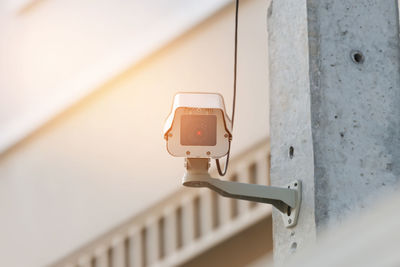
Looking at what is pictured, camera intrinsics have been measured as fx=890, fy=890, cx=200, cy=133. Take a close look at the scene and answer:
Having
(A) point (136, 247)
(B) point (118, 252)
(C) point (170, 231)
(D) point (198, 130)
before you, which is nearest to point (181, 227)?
(C) point (170, 231)

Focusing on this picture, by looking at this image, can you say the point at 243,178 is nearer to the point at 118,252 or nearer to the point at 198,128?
the point at 118,252

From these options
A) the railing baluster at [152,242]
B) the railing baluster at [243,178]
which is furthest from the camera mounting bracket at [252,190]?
the railing baluster at [152,242]

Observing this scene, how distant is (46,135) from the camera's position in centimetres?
871

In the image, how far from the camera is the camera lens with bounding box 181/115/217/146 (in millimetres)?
3557

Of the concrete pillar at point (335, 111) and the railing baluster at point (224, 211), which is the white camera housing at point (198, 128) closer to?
the concrete pillar at point (335, 111)

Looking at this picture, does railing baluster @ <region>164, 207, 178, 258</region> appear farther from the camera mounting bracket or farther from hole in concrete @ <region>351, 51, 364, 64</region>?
hole in concrete @ <region>351, 51, 364, 64</region>

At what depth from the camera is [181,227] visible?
8070 millimetres

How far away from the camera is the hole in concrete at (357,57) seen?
152 inches

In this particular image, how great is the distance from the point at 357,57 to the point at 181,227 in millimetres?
4454

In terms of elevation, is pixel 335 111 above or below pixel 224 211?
above

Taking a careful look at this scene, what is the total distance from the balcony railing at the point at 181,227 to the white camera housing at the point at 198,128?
155 inches

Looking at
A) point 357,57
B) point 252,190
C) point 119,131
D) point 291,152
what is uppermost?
point 119,131

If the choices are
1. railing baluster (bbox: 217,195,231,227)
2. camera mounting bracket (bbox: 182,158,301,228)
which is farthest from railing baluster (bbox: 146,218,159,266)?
camera mounting bracket (bbox: 182,158,301,228)

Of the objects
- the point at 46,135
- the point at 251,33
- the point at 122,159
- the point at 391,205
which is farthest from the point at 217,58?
the point at 391,205
